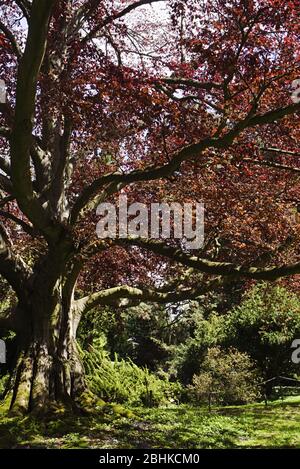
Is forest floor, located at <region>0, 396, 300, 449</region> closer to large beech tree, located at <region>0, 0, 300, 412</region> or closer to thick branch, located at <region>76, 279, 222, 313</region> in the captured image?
large beech tree, located at <region>0, 0, 300, 412</region>

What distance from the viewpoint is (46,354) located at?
26.3 feet

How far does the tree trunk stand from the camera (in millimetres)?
7586

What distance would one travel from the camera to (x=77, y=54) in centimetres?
704

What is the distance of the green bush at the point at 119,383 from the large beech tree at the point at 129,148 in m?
2.43

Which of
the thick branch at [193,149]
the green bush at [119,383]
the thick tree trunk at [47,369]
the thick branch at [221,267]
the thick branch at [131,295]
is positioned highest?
the thick branch at [193,149]

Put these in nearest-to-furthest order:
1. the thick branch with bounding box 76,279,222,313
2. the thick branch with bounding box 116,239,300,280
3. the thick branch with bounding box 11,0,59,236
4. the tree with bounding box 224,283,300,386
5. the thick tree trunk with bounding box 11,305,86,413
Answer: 1. the thick branch with bounding box 11,0,59,236
2. the thick branch with bounding box 116,239,300,280
3. the thick tree trunk with bounding box 11,305,86,413
4. the thick branch with bounding box 76,279,222,313
5. the tree with bounding box 224,283,300,386

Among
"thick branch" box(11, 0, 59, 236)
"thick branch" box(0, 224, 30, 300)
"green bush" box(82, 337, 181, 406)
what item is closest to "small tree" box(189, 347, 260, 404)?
"green bush" box(82, 337, 181, 406)

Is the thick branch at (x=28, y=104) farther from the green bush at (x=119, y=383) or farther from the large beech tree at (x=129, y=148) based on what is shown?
the green bush at (x=119, y=383)

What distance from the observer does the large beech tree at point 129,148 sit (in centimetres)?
547

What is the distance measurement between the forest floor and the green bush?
372 centimetres

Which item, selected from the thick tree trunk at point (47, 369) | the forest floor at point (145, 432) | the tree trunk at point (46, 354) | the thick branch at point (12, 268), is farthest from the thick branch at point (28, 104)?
the forest floor at point (145, 432)

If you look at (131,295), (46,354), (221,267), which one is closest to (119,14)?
(221,267)

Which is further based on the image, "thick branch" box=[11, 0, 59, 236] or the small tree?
the small tree
